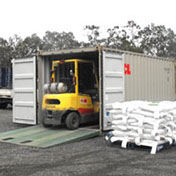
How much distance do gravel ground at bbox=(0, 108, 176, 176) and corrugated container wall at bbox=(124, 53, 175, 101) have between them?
120 inches

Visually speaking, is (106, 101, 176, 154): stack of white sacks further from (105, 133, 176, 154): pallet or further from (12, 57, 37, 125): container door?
(12, 57, 37, 125): container door

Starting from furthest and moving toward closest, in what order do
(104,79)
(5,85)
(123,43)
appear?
(123,43), (5,85), (104,79)

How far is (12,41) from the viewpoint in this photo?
3938cm

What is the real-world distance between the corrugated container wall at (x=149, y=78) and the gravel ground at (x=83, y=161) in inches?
120

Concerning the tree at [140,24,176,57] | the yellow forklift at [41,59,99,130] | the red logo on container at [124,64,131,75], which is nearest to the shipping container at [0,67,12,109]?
the yellow forklift at [41,59,99,130]

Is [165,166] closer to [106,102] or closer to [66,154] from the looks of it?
[66,154]

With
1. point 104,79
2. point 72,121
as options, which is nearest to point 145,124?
point 104,79

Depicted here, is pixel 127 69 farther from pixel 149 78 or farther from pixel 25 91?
pixel 25 91

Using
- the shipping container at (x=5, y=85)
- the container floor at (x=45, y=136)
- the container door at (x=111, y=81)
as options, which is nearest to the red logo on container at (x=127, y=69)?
the container door at (x=111, y=81)

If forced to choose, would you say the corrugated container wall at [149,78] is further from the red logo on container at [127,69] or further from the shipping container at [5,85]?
the shipping container at [5,85]

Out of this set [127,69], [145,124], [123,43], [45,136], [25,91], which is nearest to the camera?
[145,124]

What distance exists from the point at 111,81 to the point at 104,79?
383 millimetres

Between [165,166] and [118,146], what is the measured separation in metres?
1.94

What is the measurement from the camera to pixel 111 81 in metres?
9.35
